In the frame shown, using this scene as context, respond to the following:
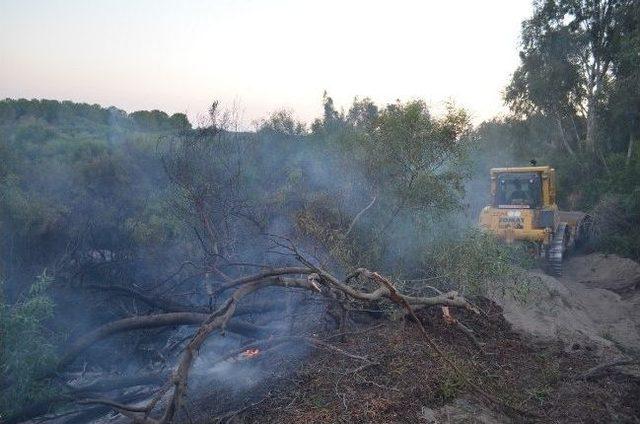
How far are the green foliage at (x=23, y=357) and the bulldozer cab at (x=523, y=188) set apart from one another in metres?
11.2

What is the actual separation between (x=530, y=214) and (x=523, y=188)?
3.68 feet

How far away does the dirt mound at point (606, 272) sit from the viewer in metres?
11.2

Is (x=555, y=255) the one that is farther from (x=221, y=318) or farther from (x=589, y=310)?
(x=221, y=318)

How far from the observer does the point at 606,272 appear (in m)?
12.3

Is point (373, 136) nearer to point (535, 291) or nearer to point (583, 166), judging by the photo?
point (535, 291)

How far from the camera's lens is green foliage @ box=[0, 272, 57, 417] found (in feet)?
14.9

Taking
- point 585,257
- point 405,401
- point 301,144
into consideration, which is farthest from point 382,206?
point 301,144

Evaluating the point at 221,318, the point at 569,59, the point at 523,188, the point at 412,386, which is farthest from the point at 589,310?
the point at 569,59

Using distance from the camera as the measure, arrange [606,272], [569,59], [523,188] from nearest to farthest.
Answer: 1. [606,272]
2. [523,188]
3. [569,59]

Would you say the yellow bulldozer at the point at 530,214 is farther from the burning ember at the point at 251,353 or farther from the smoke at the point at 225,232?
the burning ember at the point at 251,353

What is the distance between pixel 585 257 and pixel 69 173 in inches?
642

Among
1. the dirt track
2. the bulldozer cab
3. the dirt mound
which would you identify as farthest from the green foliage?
the dirt mound

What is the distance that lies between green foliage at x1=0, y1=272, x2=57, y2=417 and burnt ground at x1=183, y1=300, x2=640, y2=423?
4.92 ft

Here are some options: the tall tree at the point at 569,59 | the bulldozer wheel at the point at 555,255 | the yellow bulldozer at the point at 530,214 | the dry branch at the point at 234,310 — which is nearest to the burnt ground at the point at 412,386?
the dry branch at the point at 234,310
